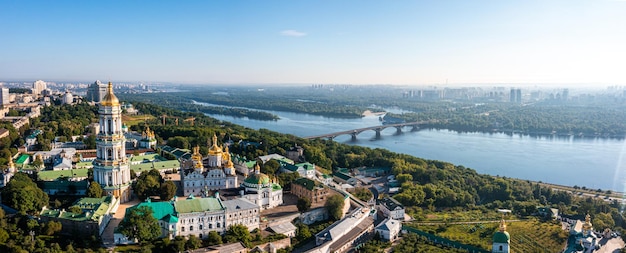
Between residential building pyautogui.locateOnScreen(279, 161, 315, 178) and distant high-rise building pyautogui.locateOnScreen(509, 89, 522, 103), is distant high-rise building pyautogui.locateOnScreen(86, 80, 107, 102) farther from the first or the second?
distant high-rise building pyautogui.locateOnScreen(509, 89, 522, 103)

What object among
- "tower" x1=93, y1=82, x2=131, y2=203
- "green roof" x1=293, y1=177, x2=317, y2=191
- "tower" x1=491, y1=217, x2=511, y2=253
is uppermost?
"tower" x1=93, y1=82, x2=131, y2=203

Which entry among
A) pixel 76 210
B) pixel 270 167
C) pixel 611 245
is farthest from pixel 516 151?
pixel 76 210

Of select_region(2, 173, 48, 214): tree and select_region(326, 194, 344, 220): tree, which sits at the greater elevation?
select_region(2, 173, 48, 214): tree

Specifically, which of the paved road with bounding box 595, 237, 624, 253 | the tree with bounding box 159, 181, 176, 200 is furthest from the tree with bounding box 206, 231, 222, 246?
the paved road with bounding box 595, 237, 624, 253

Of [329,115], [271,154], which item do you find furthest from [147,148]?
[329,115]

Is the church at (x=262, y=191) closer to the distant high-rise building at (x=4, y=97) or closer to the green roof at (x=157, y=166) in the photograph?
the green roof at (x=157, y=166)

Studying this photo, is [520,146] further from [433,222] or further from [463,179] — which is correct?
[433,222]
